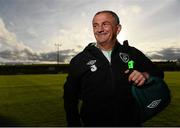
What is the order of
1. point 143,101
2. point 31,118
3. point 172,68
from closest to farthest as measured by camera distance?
point 143,101, point 31,118, point 172,68

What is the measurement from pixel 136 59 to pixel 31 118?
9197mm

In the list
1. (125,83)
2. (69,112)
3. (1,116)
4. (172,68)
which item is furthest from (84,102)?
(172,68)

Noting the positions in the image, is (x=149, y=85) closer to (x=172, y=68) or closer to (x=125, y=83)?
(x=125, y=83)

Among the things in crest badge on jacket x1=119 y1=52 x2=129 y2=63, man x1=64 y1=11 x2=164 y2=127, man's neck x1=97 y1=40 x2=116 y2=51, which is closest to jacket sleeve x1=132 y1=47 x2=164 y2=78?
man x1=64 y1=11 x2=164 y2=127

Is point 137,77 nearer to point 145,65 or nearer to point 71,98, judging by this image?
point 145,65

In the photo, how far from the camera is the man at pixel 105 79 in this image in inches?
179

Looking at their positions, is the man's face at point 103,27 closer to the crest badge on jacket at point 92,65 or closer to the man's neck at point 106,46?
the man's neck at point 106,46

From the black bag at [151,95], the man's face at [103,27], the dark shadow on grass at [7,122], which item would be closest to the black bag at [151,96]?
the black bag at [151,95]

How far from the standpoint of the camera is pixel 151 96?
453 centimetres

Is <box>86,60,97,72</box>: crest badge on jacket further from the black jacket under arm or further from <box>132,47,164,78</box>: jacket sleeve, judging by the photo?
<box>132,47,164,78</box>: jacket sleeve

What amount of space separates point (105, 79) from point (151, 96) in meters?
0.56

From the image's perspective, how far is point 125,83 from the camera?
4.56 m

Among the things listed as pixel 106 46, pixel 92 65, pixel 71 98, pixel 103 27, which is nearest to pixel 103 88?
pixel 92 65

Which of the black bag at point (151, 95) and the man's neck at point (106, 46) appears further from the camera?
the man's neck at point (106, 46)
